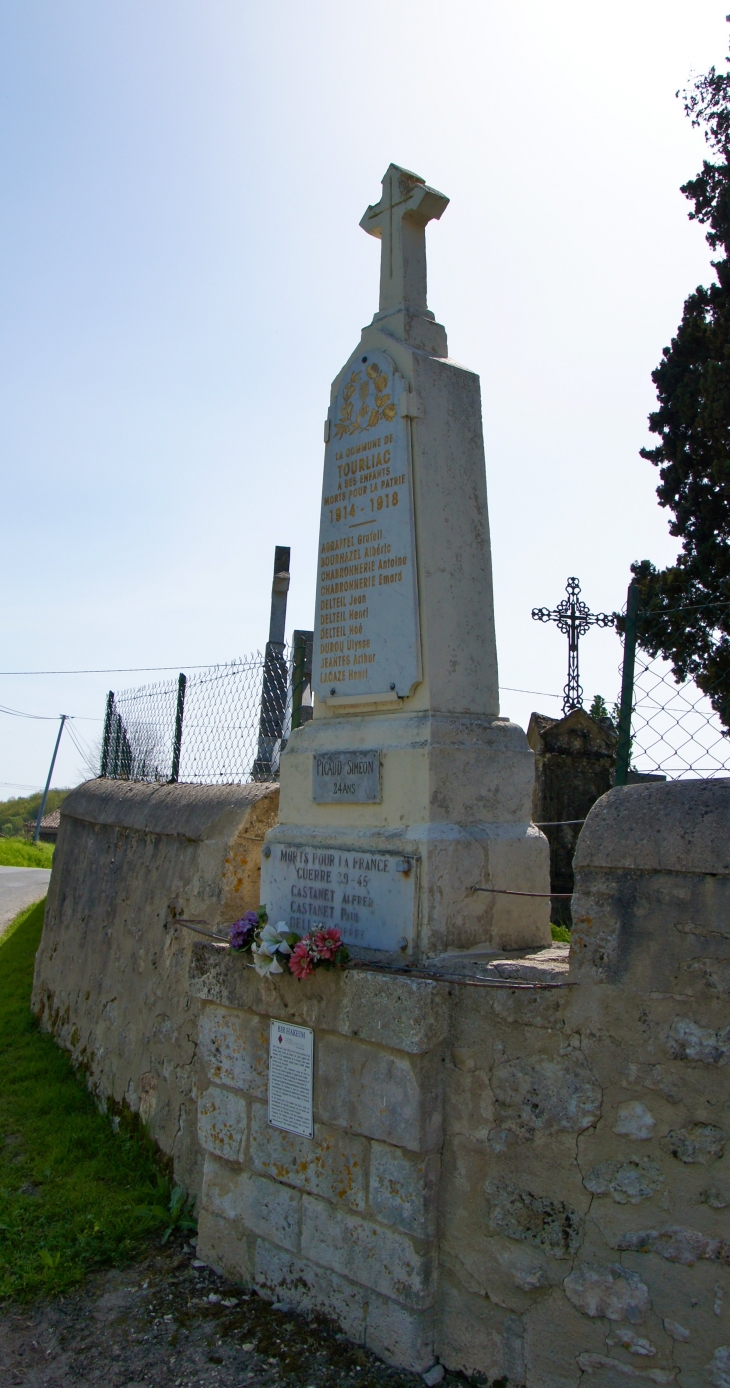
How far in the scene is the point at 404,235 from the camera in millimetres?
3689

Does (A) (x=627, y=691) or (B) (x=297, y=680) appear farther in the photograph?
(B) (x=297, y=680)

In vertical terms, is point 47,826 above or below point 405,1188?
above

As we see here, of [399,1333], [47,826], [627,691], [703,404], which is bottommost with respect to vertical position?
[399,1333]

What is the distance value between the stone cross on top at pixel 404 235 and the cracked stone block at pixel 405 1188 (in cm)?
295

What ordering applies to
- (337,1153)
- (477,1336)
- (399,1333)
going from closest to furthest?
1. (477,1336)
2. (399,1333)
3. (337,1153)

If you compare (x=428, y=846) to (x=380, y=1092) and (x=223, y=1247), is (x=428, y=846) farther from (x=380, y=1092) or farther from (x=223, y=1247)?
(x=223, y=1247)

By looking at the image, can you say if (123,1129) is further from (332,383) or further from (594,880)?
(332,383)

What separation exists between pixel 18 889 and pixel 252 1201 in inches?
336

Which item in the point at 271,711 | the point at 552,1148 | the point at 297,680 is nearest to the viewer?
the point at 552,1148

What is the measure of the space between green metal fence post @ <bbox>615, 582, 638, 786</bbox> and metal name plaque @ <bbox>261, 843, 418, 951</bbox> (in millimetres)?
776

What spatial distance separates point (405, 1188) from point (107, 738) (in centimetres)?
497

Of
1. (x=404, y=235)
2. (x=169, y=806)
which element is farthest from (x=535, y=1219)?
(x=404, y=235)

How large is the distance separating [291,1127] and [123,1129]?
5.64 ft

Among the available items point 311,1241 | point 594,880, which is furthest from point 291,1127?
point 594,880
